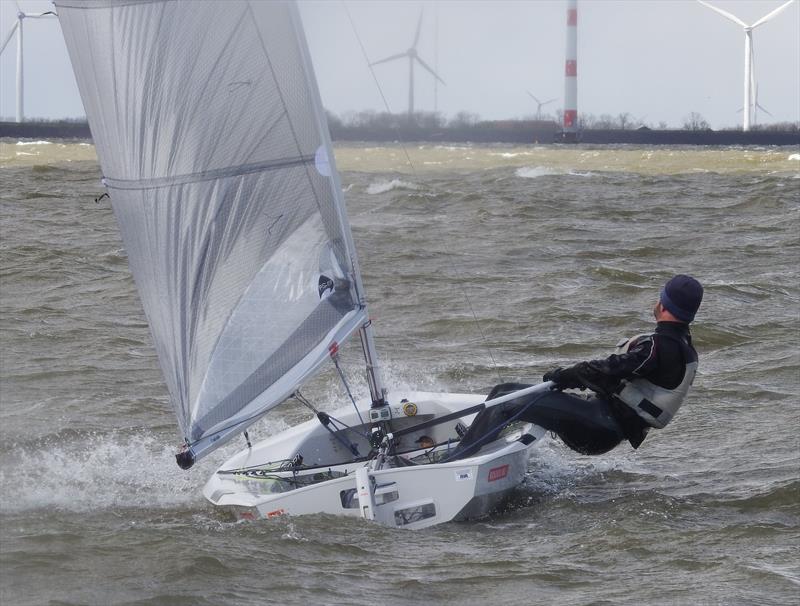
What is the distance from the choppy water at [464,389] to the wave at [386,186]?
646 centimetres

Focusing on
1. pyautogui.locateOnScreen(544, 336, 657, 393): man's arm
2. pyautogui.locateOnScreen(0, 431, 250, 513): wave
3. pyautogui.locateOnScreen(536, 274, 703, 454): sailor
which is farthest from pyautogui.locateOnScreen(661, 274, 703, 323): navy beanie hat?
pyautogui.locateOnScreen(0, 431, 250, 513): wave

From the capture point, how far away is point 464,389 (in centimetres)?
841

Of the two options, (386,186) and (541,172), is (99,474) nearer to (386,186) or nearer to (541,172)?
(386,186)

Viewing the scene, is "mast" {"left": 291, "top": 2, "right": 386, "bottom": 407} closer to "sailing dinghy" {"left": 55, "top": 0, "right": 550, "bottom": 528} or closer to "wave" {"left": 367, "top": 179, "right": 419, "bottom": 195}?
"sailing dinghy" {"left": 55, "top": 0, "right": 550, "bottom": 528}

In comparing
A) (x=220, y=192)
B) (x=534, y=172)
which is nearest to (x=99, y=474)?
(x=220, y=192)

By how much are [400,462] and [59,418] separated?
3127 mm

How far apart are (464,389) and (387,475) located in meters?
3.18

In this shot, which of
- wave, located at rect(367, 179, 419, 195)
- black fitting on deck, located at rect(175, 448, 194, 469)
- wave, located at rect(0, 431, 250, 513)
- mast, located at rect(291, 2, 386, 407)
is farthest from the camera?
wave, located at rect(367, 179, 419, 195)

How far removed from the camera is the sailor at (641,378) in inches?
209

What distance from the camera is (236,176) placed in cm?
561

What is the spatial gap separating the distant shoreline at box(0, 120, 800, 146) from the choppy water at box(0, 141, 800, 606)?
27393mm

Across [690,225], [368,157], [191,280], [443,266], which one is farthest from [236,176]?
[368,157]

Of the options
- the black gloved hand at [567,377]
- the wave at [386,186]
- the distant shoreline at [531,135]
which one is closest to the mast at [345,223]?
the black gloved hand at [567,377]

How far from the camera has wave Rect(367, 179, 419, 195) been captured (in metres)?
25.8
